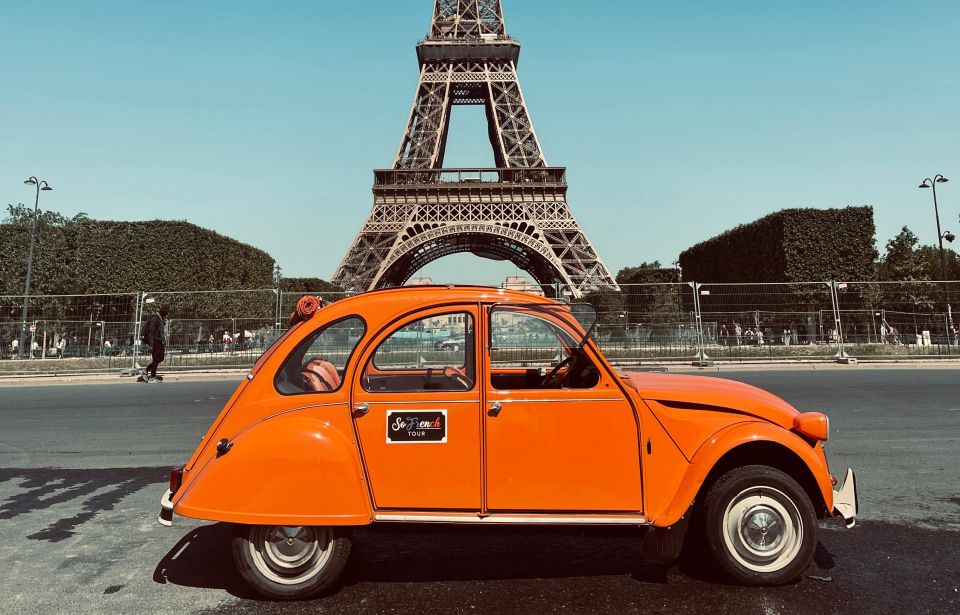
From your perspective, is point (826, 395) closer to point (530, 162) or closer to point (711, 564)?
point (711, 564)

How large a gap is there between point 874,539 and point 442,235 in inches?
1215

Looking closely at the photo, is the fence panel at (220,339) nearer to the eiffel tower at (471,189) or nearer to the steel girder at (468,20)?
the eiffel tower at (471,189)

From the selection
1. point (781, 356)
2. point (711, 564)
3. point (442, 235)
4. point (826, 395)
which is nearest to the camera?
point (711, 564)

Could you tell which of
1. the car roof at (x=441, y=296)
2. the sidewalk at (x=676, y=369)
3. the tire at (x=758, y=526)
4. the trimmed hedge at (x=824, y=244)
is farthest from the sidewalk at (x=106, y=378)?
the trimmed hedge at (x=824, y=244)

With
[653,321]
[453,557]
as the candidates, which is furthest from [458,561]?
[653,321]

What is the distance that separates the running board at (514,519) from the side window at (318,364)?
0.72 metres

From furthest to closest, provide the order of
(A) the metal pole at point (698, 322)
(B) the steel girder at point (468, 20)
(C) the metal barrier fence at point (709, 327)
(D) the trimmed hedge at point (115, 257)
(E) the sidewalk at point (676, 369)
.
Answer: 1. (B) the steel girder at point (468, 20)
2. (D) the trimmed hedge at point (115, 257)
3. (A) the metal pole at point (698, 322)
4. (C) the metal barrier fence at point (709, 327)
5. (E) the sidewalk at point (676, 369)

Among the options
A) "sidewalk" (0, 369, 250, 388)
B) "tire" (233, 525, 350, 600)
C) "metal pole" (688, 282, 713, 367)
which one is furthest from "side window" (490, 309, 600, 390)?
"metal pole" (688, 282, 713, 367)

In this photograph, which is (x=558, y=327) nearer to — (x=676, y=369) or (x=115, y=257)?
(x=676, y=369)

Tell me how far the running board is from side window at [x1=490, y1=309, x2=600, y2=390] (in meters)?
0.66

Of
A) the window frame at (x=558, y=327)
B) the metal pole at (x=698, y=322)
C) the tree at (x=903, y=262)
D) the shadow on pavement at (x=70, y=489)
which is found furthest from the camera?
the tree at (x=903, y=262)

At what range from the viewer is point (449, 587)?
9.36 ft

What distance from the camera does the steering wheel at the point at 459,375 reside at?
2852 mm

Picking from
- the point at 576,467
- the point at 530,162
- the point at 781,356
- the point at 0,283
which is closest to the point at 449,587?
the point at 576,467
